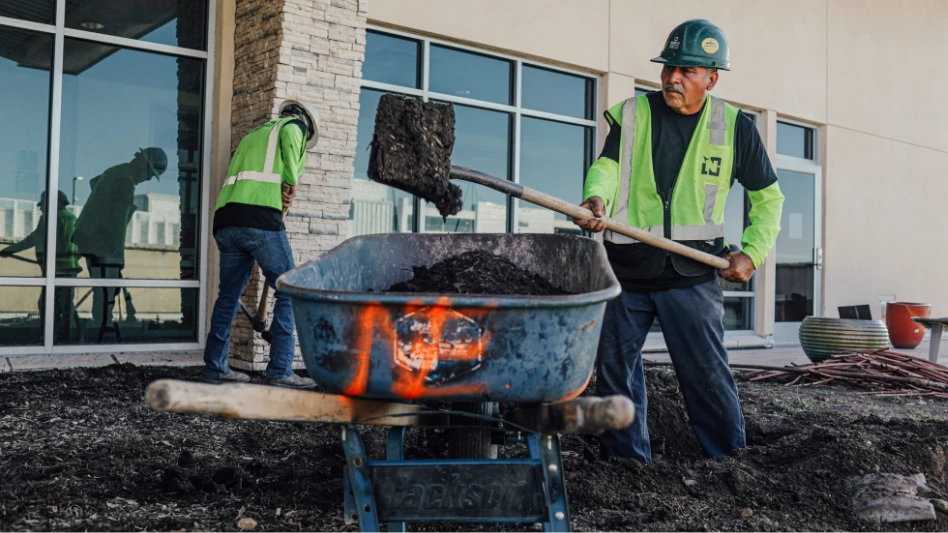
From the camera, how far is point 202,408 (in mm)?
2006

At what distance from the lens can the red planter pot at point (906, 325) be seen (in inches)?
451

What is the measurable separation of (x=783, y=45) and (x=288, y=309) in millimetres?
8656

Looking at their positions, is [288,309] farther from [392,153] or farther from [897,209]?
[897,209]

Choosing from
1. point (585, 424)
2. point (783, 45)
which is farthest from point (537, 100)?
point (585, 424)

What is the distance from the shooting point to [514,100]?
9062 mm

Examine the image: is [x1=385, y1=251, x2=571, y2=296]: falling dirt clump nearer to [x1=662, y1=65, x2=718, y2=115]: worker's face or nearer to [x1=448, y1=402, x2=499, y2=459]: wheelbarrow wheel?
[x1=448, y1=402, x2=499, y2=459]: wheelbarrow wheel

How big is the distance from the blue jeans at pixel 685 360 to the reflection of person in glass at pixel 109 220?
16.1 ft

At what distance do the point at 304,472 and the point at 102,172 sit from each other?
4.55 meters

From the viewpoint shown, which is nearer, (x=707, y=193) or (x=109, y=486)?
(x=109, y=486)

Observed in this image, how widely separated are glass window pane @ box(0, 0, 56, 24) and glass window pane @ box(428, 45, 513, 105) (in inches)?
137

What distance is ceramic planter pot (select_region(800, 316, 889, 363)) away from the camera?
8164mm

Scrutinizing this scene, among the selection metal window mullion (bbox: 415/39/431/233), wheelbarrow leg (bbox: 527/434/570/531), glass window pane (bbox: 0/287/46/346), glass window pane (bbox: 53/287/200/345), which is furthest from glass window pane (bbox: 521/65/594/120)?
wheelbarrow leg (bbox: 527/434/570/531)

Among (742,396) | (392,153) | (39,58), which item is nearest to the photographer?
(392,153)

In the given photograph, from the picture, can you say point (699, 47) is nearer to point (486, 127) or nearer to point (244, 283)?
point (244, 283)
